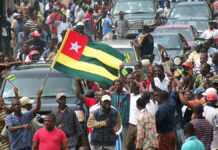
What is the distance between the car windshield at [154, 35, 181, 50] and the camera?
3004 cm

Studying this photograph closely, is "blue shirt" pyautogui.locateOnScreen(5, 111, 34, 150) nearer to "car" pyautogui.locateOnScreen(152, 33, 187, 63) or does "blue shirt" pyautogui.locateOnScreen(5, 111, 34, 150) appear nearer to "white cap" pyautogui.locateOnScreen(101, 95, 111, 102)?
"white cap" pyautogui.locateOnScreen(101, 95, 111, 102)

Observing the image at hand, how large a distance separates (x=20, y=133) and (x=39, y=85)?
3.03 metres

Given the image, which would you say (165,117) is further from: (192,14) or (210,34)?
(192,14)

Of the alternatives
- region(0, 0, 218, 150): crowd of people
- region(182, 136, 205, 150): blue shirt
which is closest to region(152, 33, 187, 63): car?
region(0, 0, 218, 150): crowd of people

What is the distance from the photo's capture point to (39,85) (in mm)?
20234

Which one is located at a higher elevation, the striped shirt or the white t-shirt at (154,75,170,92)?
the striped shirt

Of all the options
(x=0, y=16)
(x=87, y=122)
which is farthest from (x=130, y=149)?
(x=0, y=16)

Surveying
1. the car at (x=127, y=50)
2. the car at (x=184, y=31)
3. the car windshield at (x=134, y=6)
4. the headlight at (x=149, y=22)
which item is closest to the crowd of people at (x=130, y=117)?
the car at (x=127, y=50)

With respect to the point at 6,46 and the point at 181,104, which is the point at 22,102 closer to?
the point at 181,104

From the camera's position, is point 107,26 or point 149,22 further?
point 149,22

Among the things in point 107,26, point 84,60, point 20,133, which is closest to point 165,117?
point 84,60

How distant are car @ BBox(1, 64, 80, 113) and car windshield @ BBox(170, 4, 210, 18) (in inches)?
673

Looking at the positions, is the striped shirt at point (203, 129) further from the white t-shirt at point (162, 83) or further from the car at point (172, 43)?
the car at point (172, 43)

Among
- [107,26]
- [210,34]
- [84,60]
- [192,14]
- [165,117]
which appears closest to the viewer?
[84,60]
